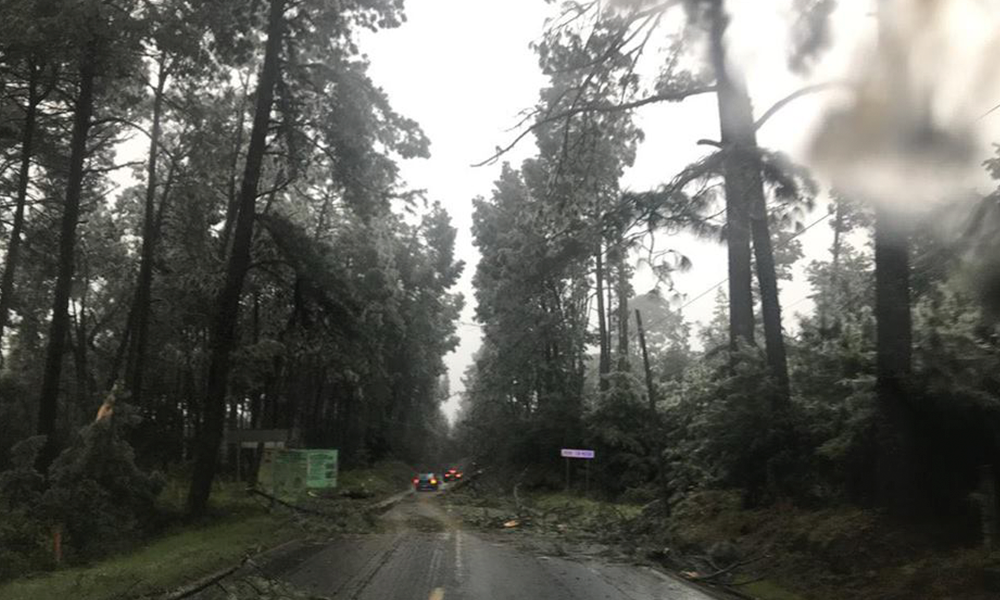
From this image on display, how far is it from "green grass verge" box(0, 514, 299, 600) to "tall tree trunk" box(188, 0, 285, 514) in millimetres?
1397

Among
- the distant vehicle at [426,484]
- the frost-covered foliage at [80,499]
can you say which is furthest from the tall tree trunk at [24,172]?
the distant vehicle at [426,484]

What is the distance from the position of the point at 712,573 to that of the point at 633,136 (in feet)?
30.4

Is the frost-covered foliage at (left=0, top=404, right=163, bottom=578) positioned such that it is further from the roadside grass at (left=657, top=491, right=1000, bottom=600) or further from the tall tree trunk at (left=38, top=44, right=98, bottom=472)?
the roadside grass at (left=657, top=491, right=1000, bottom=600)

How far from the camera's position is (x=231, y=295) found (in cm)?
1969

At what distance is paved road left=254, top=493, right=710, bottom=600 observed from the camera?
411 inches

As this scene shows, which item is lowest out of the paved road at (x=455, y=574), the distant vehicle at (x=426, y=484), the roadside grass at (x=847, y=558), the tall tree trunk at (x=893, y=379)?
the distant vehicle at (x=426, y=484)

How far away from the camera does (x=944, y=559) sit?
9.42 m

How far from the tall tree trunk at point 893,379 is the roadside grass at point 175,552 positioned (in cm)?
951

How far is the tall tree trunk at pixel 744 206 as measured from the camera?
12117 millimetres

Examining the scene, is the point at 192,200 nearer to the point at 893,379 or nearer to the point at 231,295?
the point at 231,295

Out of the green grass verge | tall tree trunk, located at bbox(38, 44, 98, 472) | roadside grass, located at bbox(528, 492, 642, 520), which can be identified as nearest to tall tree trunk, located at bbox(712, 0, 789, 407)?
roadside grass, located at bbox(528, 492, 642, 520)

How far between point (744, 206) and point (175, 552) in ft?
37.3

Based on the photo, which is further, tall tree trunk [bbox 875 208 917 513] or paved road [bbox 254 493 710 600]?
tall tree trunk [bbox 875 208 917 513]

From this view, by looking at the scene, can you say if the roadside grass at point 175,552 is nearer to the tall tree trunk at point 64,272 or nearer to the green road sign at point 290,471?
the green road sign at point 290,471
